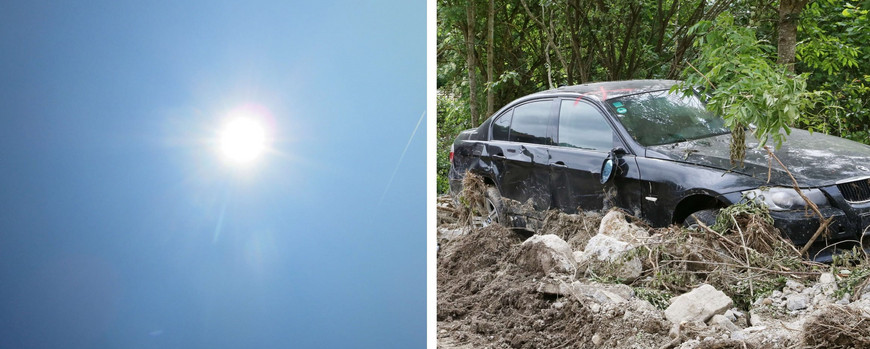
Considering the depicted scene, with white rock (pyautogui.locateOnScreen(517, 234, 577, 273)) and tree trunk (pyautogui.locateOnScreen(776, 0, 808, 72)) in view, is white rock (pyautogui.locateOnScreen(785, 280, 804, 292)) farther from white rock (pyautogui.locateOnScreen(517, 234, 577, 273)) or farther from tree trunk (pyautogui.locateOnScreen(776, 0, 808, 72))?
tree trunk (pyautogui.locateOnScreen(776, 0, 808, 72))

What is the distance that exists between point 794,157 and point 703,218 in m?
0.52

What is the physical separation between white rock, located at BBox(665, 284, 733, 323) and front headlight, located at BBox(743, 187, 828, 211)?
0.69m

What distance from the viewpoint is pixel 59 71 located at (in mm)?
2107

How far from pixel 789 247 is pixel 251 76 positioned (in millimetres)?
2403

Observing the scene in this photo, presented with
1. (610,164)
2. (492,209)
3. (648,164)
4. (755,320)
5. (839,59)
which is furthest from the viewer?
(839,59)

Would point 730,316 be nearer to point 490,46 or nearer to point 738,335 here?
point 738,335

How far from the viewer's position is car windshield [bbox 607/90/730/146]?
4.38 m


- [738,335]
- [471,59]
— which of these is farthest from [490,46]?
[738,335]

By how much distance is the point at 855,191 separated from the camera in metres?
3.65

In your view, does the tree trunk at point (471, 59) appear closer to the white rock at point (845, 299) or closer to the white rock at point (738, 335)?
the white rock at point (845, 299)

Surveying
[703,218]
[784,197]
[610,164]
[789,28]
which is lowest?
[703,218]

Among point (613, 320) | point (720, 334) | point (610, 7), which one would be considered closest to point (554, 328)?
point (613, 320)

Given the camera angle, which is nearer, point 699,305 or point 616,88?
point 699,305

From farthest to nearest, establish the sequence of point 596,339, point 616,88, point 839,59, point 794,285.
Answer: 1. point 839,59
2. point 616,88
3. point 794,285
4. point 596,339
